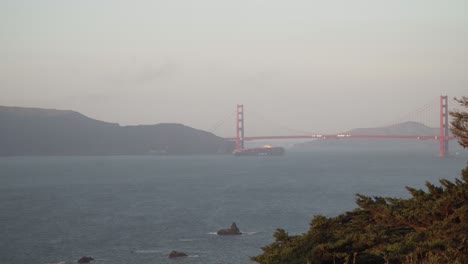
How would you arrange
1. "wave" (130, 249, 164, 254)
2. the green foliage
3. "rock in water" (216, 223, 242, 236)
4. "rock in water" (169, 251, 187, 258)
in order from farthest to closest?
"rock in water" (216, 223, 242, 236)
"wave" (130, 249, 164, 254)
"rock in water" (169, 251, 187, 258)
the green foliage

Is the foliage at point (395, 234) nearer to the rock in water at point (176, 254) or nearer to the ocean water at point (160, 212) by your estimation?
the ocean water at point (160, 212)

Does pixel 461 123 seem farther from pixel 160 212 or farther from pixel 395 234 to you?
pixel 160 212

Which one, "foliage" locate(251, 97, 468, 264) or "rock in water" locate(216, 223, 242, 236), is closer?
"foliage" locate(251, 97, 468, 264)

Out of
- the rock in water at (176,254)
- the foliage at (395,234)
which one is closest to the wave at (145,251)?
the rock in water at (176,254)

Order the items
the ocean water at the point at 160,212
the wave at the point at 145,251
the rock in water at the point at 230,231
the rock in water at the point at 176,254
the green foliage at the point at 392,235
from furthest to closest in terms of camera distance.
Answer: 1. the rock in water at the point at 230,231
2. the ocean water at the point at 160,212
3. the wave at the point at 145,251
4. the rock in water at the point at 176,254
5. the green foliage at the point at 392,235

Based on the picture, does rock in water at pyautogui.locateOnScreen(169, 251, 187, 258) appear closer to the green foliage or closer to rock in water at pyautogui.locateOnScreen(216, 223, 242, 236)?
rock in water at pyautogui.locateOnScreen(216, 223, 242, 236)

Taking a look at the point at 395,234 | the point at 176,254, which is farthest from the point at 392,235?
the point at 176,254

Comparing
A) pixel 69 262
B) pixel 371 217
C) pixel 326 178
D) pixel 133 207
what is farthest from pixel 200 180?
pixel 371 217

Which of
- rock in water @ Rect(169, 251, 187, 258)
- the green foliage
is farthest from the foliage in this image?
rock in water @ Rect(169, 251, 187, 258)

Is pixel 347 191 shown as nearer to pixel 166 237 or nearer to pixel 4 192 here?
pixel 166 237
